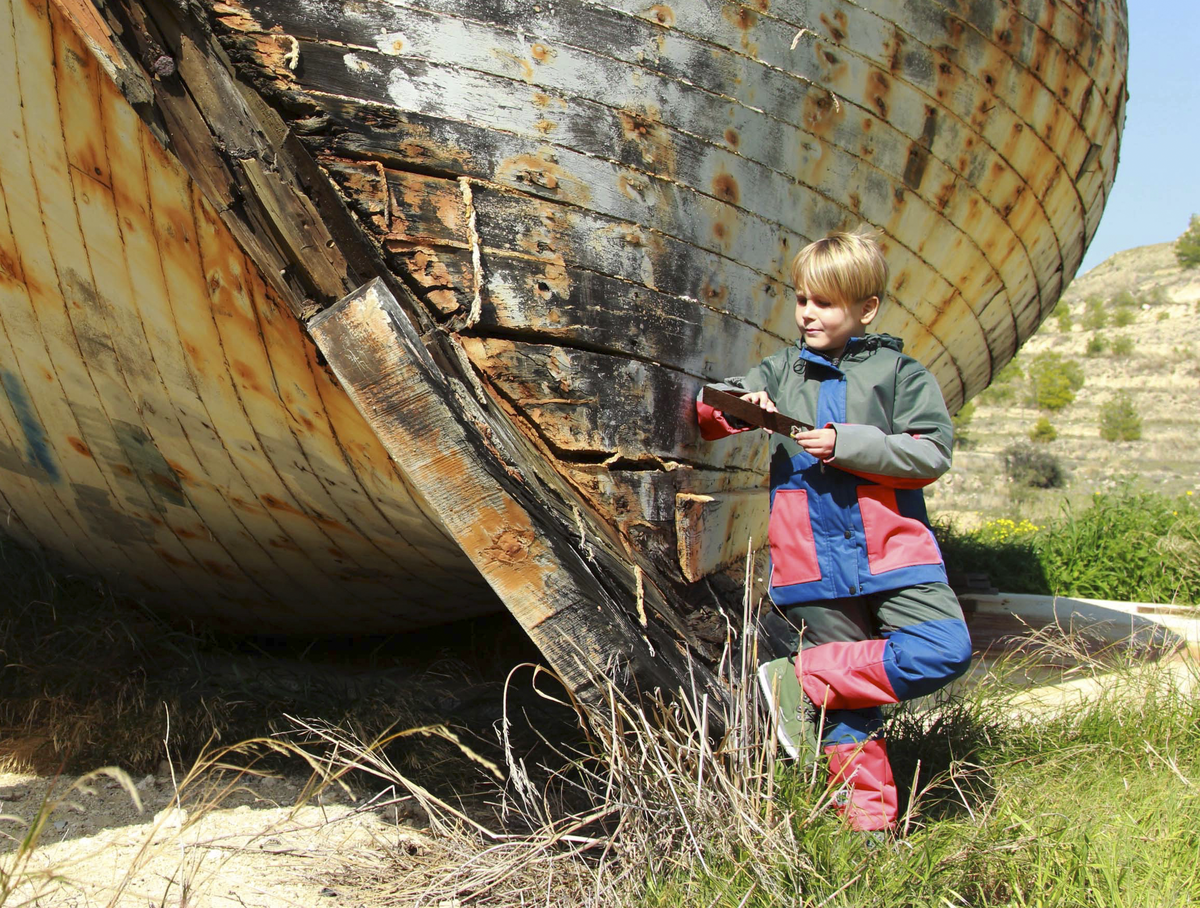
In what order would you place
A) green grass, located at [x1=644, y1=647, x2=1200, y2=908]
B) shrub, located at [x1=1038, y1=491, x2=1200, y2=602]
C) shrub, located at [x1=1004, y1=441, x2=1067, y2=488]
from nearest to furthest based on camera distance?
green grass, located at [x1=644, y1=647, x2=1200, y2=908] < shrub, located at [x1=1038, y1=491, x2=1200, y2=602] < shrub, located at [x1=1004, y1=441, x2=1067, y2=488]

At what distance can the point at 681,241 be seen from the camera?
206cm

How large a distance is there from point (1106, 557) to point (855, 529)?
4.61 meters

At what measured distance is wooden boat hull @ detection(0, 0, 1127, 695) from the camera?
1747mm

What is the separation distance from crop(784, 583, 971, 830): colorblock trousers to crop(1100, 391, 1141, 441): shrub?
23.7 metres

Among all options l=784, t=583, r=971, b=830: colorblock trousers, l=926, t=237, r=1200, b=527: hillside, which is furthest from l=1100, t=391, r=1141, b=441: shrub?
l=784, t=583, r=971, b=830: colorblock trousers

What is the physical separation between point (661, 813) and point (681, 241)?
1076 mm

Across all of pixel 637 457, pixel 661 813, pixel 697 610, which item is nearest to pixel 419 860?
pixel 661 813

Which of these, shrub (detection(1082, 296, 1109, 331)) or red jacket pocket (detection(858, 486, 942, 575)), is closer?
Result: red jacket pocket (detection(858, 486, 942, 575))

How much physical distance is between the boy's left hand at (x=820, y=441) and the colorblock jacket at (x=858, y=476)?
0.01 metres

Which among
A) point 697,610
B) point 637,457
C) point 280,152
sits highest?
point 280,152

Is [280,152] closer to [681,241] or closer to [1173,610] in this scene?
[681,241]

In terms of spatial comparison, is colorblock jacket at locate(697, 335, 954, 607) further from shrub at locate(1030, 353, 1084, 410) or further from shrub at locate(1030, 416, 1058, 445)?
shrub at locate(1030, 353, 1084, 410)

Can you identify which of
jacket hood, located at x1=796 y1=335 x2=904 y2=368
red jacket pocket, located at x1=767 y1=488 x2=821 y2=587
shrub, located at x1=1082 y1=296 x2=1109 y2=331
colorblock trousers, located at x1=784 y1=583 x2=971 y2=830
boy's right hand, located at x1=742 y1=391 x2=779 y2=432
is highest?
shrub, located at x1=1082 y1=296 x2=1109 y2=331

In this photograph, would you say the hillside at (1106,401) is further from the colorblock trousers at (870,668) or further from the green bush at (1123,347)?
the colorblock trousers at (870,668)
